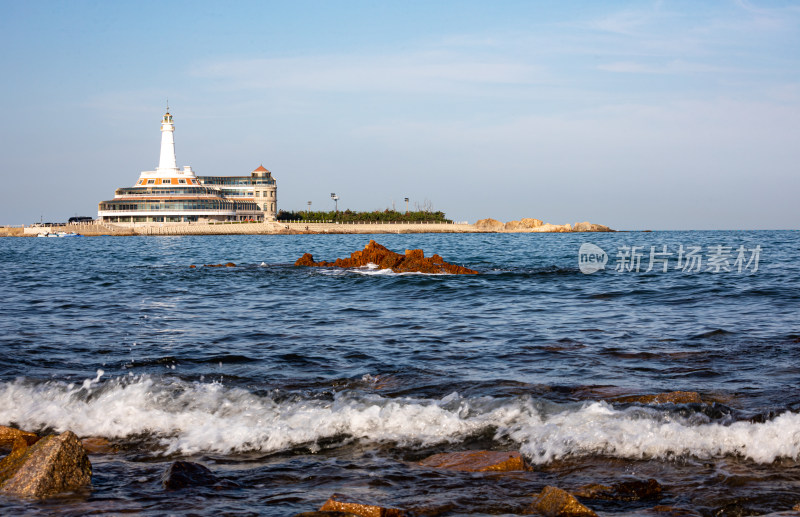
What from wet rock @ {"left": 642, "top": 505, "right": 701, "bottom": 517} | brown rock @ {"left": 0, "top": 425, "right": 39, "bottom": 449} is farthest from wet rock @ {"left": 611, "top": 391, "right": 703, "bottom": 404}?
brown rock @ {"left": 0, "top": 425, "right": 39, "bottom": 449}

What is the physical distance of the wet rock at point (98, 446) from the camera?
6.93 m

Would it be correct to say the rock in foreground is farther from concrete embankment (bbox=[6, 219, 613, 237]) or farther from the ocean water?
concrete embankment (bbox=[6, 219, 613, 237])

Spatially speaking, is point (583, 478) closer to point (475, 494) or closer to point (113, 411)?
point (475, 494)

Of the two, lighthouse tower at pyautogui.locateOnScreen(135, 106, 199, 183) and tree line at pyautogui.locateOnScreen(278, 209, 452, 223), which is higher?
lighthouse tower at pyautogui.locateOnScreen(135, 106, 199, 183)

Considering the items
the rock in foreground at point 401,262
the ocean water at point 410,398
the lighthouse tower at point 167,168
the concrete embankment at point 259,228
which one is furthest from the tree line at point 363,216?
the ocean water at point 410,398

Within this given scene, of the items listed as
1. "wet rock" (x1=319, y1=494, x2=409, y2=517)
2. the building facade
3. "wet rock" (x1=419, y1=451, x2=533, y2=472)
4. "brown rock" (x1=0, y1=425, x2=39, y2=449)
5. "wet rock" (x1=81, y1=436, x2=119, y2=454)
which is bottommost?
"wet rock" (x1=81, y1=436, x2=119, y2=454)

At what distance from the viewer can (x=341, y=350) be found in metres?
11.8

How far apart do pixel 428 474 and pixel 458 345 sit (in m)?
6.22

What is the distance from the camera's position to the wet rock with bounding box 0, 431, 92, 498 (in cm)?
548

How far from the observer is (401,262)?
29.9m

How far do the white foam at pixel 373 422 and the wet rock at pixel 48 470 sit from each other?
3.96 ft

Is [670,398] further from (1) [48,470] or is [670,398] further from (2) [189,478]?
(1) [48,470]

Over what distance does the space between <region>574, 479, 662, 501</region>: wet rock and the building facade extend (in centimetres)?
12808

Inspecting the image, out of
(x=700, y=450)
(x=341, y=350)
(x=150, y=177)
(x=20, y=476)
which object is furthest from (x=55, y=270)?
(x=150, y=177)
